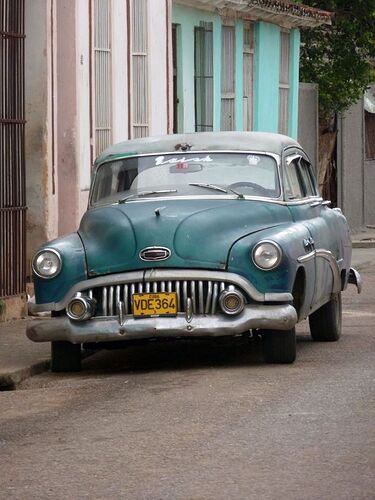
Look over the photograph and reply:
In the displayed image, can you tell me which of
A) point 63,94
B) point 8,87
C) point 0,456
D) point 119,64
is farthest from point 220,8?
point 0,456

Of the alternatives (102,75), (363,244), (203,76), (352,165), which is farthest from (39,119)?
(352,165)

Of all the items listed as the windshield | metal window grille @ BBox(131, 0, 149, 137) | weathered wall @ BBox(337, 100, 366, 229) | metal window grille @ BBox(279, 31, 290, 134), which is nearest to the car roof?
the windshield

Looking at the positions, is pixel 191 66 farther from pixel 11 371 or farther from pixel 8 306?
pixel 11 371

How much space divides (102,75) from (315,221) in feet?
23.9

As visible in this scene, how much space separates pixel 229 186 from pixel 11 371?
2129 millimetres

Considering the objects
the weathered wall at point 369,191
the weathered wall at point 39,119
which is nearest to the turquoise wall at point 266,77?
the weathered wall at point 369,191

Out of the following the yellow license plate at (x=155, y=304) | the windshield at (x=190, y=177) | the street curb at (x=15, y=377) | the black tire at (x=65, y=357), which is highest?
the windshield at (x=190, y=177)

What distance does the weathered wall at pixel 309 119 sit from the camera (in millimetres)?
29750

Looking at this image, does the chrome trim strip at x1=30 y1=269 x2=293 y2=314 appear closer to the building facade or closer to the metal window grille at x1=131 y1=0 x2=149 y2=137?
the building facade

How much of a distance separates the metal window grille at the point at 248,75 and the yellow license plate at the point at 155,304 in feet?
50.8

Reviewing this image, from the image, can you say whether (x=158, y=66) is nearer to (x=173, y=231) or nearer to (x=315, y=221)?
(x=315, y=221)

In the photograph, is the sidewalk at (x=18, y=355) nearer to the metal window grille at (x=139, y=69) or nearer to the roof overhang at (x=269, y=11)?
the metal window grille at (x=139, y=69)

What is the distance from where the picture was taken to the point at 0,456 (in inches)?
326

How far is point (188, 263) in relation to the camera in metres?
11.2
